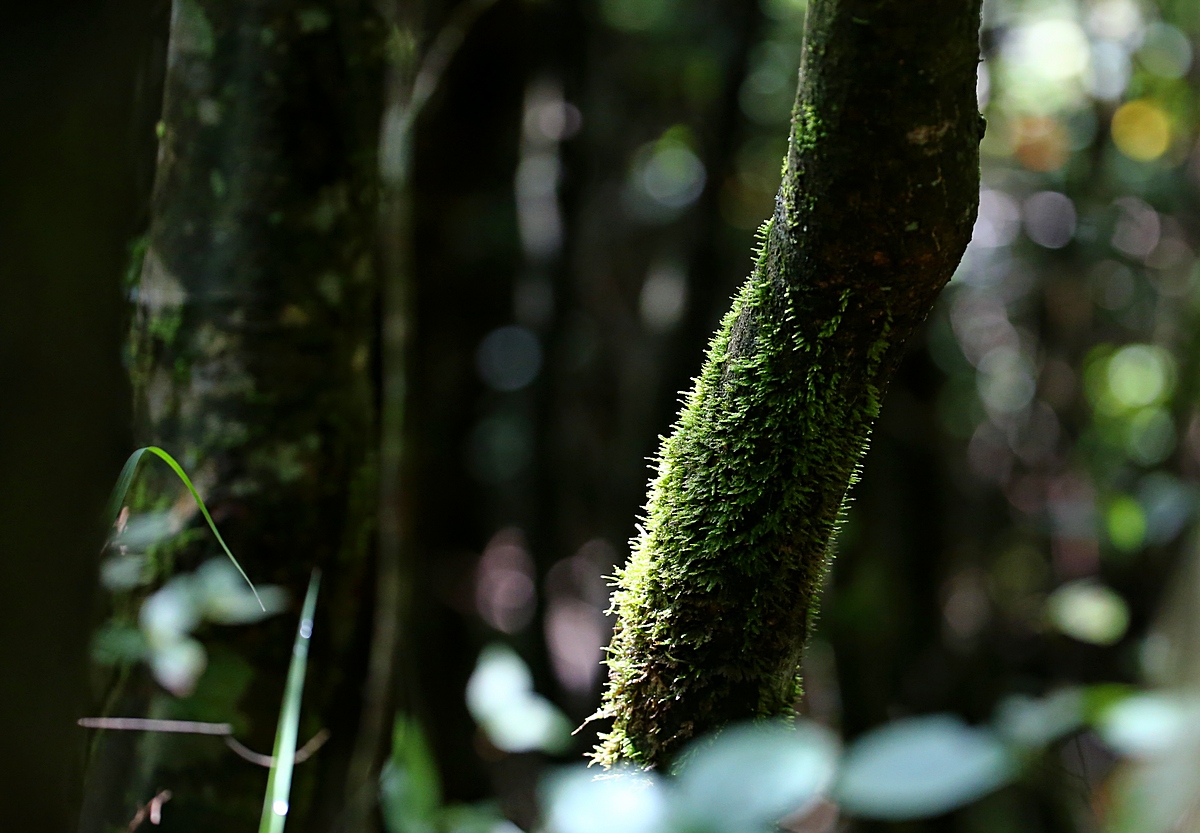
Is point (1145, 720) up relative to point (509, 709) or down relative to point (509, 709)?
up

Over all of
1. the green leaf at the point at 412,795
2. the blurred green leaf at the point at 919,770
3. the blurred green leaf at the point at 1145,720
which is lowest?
the green leaf at the point at 412,795

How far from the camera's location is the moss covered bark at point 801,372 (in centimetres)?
58

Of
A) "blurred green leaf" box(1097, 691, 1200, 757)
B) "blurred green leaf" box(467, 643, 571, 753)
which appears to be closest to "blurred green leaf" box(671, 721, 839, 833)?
"blurred green leaf" box(1097, 691, 1200, 757)

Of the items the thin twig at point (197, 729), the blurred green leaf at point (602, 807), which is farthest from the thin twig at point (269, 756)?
the blurred green leaf at point (602, 807)

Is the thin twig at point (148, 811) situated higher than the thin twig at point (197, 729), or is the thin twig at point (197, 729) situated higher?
the thin twig at point (197, 729)

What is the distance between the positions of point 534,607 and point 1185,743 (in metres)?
2.74

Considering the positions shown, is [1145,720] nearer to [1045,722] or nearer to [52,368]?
[1045,722]

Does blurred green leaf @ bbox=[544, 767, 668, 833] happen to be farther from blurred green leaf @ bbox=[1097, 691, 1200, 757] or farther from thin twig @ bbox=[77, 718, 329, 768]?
thin twig @ bbox=[77, 718, 329, 768]

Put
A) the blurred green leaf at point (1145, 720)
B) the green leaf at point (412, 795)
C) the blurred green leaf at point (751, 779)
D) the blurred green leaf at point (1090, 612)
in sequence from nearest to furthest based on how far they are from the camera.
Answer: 1. the blurred green leaf at point (751, 779)
2. the blurred green leaf at point (1145, 720)
3. the green leaf at point (412, 795)
4. the blurred green leaf at point (1090, 612)

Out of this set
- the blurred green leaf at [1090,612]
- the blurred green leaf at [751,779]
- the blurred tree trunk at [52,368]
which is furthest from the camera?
the blurred green leaf at [1090,612]

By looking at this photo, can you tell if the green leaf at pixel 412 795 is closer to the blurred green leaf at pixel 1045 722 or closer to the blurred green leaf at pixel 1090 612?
the blurred green leaf at pixel 1045 722

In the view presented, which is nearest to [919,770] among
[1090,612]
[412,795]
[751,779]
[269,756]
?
[751,779]

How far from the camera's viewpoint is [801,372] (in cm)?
68

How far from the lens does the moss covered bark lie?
58 centimetres
